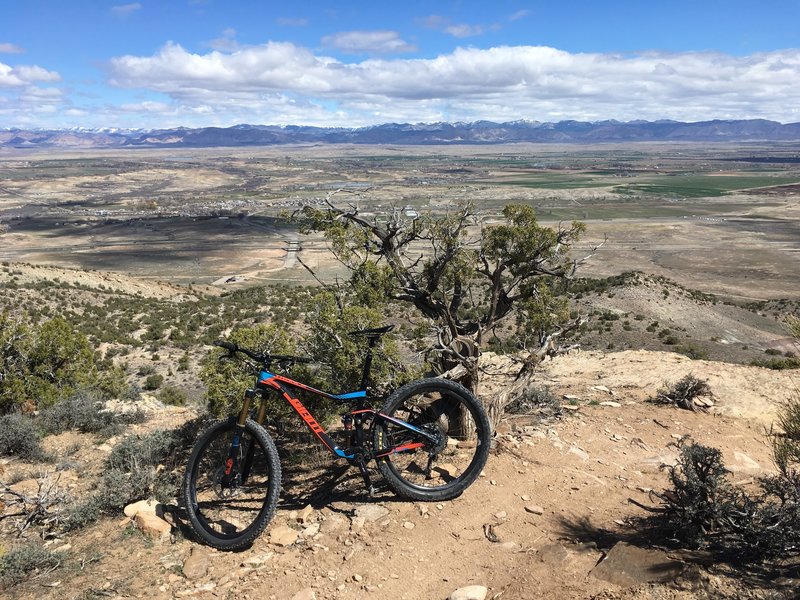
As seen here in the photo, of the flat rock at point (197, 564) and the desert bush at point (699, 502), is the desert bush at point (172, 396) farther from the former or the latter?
the desert bush at point (699, 502)

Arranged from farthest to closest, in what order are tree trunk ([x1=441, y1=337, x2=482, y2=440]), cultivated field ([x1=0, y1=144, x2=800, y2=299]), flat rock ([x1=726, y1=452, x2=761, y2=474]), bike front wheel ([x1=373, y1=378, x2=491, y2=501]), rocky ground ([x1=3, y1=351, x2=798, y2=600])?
cultivated field ([x1=0, y1=144, x2=800, y2=299]) → flat rock ([x1=726, y1=452, x2=761, y2=474]) → tree trunk ([x1=441, y1=337, x2=482, y2=440]) → bike front wheel ([x1=373, y1=378, x2=491, y2=501]) → rocky ground ([x1=3, y1=351, x2=798, y2=600])

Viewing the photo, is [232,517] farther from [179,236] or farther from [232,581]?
[179,236]

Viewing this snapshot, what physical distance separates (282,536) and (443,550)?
1600 millimetres

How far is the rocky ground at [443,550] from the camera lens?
4.47 meters

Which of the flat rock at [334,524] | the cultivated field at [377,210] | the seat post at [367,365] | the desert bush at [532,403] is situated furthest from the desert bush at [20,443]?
the desert bush at [532,403]

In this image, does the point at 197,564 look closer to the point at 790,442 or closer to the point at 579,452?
the point at 579,452

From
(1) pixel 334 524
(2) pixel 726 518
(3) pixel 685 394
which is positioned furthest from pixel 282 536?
(3) pixel 685 394

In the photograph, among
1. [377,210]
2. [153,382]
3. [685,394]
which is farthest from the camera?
[377,210]

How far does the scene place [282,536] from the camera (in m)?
5.30

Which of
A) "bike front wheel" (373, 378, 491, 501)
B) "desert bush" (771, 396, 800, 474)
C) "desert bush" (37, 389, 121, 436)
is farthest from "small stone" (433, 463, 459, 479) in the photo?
"desert bush" (37, 389, 121, 436)

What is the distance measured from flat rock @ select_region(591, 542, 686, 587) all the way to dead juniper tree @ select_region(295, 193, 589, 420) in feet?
14.3

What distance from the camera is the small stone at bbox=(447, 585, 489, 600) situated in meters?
4.37

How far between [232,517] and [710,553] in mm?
4607

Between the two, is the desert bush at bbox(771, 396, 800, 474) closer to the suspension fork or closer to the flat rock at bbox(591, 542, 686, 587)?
the flat rock at bbox(591, 542, 686, 587)
